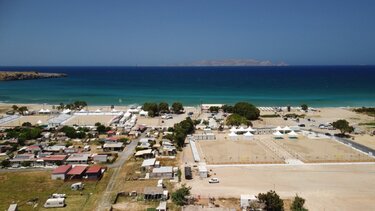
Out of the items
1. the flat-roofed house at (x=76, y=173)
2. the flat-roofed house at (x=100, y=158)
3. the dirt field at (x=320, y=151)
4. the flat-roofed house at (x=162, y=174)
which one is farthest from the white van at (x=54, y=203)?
the dirt field at (x=320, y=151)

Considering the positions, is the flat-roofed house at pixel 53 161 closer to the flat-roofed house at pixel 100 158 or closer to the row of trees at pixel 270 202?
the flat-roofed house at pixel 100 158

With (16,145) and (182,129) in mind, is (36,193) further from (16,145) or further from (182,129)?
(182,129)

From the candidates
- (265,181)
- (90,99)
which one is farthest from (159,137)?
(90,99)

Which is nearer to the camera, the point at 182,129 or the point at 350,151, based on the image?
the point at 350,151

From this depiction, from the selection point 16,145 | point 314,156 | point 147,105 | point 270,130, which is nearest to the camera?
point 314,156

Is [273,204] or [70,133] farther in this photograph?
[70,133]

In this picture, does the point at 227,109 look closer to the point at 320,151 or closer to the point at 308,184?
the point at 320,151

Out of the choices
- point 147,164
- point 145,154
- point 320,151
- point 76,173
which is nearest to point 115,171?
point 147,164
